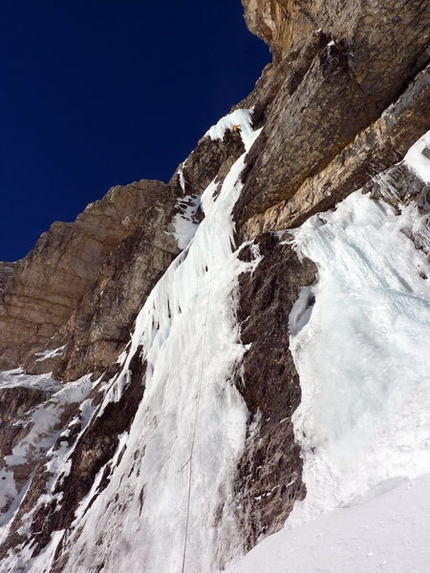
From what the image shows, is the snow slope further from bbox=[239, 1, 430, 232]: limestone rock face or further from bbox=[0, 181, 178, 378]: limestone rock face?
bbox=[0, 181, 178, 378]: limestone rock face

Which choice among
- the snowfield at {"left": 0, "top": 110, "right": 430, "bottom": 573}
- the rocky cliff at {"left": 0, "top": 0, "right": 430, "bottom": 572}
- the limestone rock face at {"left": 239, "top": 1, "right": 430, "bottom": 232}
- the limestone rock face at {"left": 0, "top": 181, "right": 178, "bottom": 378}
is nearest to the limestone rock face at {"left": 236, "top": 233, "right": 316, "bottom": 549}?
the rocky cliff at {"left": 0, "top": 0, "right": 430, "bottom": 572}

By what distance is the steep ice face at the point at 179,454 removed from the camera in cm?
686

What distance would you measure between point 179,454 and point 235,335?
3007 millimetres

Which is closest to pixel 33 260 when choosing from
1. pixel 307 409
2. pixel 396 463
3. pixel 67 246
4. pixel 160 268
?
pixel 67 246

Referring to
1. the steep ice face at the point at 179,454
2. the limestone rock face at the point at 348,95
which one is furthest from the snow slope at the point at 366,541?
the limestone rock face at the point at 348,95

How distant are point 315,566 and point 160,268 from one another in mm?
17586

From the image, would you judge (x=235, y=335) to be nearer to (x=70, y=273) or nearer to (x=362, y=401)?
(x=362, y=401)

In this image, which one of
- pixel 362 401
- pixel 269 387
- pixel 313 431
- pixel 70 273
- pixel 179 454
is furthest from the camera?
pixel 70 273

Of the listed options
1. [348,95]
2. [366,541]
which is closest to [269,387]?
[366,541]

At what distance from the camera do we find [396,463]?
4.63m

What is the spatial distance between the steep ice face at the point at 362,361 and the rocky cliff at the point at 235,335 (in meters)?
0.34

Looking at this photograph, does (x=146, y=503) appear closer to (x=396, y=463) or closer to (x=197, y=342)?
(x=197, y=342)

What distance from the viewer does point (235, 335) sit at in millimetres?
9836

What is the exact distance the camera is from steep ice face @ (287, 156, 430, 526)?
5036mm
